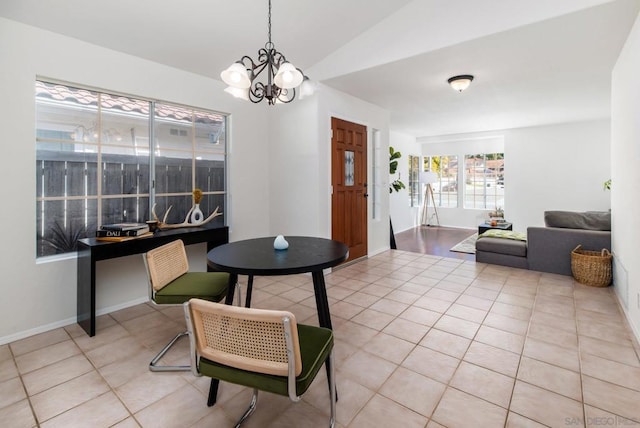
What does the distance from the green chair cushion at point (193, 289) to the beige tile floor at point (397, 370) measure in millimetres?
465

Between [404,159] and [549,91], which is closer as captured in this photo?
[549,91]

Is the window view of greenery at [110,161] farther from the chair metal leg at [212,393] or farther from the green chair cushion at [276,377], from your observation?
the green chair cushion at [276,377]

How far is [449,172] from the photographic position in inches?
333

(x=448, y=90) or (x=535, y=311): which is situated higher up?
(x=448, y=90)

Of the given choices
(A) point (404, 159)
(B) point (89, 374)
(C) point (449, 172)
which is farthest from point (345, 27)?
(C) point (449, 172)

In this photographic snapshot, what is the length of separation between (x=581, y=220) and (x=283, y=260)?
4678 mm

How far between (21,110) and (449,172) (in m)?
8.44

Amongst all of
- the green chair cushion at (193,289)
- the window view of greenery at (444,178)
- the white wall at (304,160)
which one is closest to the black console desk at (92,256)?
the green chair cushion at (193,289)

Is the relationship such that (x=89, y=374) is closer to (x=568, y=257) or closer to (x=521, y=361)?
(x=521, y=361)

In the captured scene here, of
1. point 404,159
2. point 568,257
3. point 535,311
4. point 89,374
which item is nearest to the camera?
point 89,374

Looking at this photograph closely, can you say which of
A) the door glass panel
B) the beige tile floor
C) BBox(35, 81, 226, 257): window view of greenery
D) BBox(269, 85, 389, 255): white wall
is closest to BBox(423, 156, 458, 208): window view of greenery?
the door glass panel

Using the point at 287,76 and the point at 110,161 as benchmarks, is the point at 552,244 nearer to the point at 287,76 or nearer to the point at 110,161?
the point at 287,76

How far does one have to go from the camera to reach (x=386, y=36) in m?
3.32

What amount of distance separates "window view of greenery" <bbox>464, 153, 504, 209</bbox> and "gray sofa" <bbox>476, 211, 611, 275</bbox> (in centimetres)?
329
